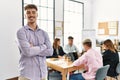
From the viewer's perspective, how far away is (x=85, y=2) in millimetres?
6484

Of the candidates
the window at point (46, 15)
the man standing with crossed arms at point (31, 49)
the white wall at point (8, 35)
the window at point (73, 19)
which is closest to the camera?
the man standing with crossed arms at point (31, 49)

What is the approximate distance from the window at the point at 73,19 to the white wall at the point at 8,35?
2.08 meters

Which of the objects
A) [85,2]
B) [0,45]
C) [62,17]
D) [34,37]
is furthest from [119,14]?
[34,37]

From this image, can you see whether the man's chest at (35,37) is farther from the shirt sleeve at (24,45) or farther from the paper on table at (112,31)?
the paper on table at (112,31)

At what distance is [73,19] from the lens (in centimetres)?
629

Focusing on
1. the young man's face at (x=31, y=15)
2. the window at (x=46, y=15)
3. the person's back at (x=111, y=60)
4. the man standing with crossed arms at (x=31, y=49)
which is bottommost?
the person's back at (x=111, y=60)

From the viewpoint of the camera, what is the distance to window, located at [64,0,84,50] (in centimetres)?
593

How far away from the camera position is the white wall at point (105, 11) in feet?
18.7

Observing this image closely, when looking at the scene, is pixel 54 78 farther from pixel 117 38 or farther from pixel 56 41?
pixel 117 38

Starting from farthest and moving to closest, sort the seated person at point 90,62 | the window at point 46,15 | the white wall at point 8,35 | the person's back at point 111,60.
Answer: the window at point 46,15, the white wall at point 8,35, the person's back at point 111,60, the seated person at point 90,62

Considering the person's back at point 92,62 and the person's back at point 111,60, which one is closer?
the person's back at point 92,62

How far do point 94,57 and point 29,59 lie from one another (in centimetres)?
133

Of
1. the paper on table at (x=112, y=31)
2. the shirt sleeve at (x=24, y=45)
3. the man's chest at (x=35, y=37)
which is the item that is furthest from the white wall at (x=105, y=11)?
the shirt sleeve at (x=24, y=45)

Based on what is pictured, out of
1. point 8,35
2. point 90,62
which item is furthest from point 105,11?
point 90,62
